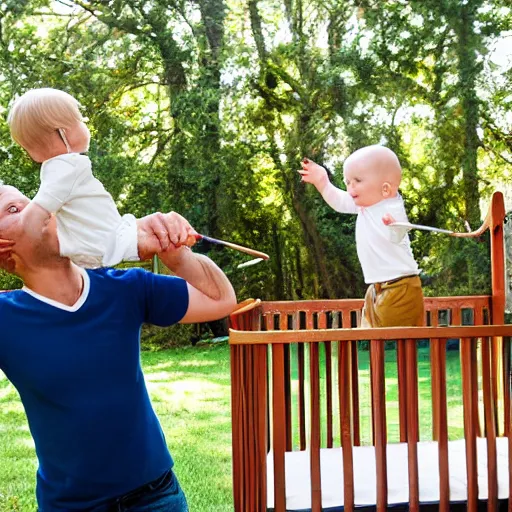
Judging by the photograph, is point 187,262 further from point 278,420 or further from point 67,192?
point 278,420

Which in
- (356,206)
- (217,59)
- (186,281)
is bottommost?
(186,281)

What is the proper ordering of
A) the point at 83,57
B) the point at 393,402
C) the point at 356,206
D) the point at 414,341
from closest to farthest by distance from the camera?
the point at 414,341 → the point at 356,206 → the point at 393,402 → the point at 83,57

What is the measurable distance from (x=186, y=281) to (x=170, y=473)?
255 millimetres

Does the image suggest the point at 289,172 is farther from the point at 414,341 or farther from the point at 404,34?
the point at 414,341

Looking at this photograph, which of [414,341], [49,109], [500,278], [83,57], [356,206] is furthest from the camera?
[83,57]

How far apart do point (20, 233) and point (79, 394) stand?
21 cm

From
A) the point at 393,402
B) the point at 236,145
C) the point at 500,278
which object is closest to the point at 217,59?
the point at 236,145

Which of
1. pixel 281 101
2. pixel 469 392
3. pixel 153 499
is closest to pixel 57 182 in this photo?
pixel 153 499

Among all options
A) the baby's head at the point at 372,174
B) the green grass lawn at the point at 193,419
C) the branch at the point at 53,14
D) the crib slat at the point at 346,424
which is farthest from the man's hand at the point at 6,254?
the branch at the point at 53,14

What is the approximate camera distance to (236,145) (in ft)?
15.4

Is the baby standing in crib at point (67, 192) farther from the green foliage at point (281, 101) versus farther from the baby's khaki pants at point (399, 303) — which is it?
Answer: the green foliage at point (281, 101)

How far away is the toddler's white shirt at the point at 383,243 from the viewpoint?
173 centimetres

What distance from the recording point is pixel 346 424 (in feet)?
4.85

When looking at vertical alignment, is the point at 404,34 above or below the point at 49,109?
above
